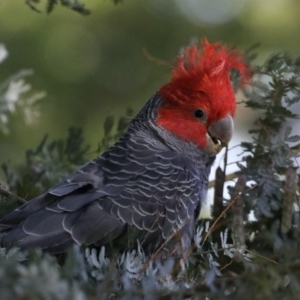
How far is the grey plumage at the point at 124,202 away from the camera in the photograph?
232cm

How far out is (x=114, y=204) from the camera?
247 cm

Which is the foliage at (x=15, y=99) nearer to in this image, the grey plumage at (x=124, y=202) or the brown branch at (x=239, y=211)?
the grey plumage at (x=124, y=202)

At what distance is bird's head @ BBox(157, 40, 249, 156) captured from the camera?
292 cm

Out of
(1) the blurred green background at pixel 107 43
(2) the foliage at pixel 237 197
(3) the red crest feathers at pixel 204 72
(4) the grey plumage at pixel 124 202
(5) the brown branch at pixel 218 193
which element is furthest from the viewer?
(1) the blurred green background at pixel 107 43

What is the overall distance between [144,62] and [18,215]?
11.6ft

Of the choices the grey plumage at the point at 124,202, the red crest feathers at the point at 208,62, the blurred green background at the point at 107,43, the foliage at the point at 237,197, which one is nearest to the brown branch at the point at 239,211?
the foliage at the point at 237,197

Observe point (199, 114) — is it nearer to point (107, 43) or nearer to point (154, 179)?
point (154, 179)

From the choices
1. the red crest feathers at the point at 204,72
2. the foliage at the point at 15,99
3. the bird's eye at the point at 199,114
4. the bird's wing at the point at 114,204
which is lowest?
the bird's wing at the point at 114,204

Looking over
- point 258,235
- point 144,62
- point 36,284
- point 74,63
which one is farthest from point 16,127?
point 36,284

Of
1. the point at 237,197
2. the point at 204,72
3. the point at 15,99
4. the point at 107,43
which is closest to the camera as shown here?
the point at 237,197

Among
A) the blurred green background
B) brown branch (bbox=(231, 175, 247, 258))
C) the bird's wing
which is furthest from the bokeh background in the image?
brown branch (bbox=(231, 175, 247, 258))

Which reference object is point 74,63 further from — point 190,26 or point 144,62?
point 190,26

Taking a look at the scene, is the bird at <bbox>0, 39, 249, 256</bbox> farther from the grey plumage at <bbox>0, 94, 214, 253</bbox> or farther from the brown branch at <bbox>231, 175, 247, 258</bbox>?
the brown branch at <bbox>231, 175, 247, 258</bbox>

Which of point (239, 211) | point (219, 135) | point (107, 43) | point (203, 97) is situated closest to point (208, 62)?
point (203, 97)
